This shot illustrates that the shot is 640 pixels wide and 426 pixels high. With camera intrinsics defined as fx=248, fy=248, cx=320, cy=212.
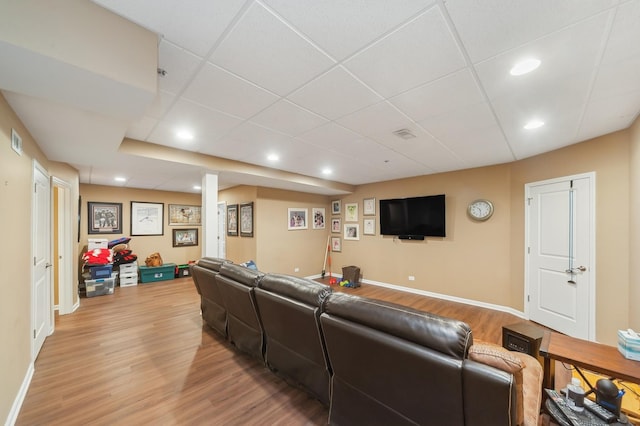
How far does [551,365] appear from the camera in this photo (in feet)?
6.50

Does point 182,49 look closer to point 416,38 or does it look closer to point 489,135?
point 416,38

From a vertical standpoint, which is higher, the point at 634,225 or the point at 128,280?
the point at 634,225

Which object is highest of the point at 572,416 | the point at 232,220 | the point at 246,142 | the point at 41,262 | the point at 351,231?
the point at 246,142

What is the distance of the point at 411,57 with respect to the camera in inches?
64.1

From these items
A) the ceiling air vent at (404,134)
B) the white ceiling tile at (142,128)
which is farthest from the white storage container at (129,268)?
the ceiling air vent at (404,134)

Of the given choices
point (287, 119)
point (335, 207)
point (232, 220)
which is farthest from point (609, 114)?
point (232, 220)

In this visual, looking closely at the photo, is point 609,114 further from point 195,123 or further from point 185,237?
point 185,237

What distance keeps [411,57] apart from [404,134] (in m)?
1.43

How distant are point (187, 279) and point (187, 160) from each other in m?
4.11

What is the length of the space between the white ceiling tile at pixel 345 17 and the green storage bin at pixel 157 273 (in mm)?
6740

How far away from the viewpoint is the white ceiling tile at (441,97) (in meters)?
1.89

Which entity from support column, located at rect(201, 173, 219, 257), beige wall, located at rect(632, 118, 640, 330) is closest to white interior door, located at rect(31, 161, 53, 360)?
support column, located at rect(201, 173, 219, 257)

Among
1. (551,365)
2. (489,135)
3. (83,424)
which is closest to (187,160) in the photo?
(83,424)

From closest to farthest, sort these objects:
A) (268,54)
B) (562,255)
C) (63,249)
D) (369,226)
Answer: (268,54), (562,255), (63,249), (369,226)
